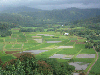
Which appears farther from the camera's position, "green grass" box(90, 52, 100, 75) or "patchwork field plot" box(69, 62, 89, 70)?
"patchwork field plot" box(69, 62, 89, 70)

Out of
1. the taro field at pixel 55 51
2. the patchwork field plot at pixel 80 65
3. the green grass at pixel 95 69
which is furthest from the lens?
the taro field at pixel 55 51

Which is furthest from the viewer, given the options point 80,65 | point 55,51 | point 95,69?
point 55,51

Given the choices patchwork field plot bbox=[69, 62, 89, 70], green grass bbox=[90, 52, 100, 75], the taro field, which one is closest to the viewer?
green grass bbox=[90, 52, 100, 75]

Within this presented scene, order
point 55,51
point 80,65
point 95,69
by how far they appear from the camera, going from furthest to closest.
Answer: point 55,51, point 80,65, point 95,69

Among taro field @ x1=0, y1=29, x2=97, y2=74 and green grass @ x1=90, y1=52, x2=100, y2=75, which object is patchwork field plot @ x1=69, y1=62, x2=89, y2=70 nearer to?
taro field @ x1=0, y1=29, x2=97, y2=74

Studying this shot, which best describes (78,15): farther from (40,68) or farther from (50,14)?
(40,68)

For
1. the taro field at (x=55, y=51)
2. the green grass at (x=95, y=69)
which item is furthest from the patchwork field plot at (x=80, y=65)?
the green grass at (x=95, y=69)

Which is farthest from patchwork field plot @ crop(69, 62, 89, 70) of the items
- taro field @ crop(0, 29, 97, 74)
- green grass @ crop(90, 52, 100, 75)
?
green grass @ crop(90, 52, 100, 75)

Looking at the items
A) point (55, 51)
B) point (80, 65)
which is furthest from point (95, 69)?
point (55, 51)

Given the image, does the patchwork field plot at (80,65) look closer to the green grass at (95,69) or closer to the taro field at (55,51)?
the taro field at (55,51)

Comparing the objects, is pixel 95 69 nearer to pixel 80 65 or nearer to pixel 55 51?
pixel 80 65

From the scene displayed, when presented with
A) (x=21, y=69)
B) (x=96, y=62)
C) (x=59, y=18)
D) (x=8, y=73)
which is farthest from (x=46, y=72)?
(x=59, y=18)
